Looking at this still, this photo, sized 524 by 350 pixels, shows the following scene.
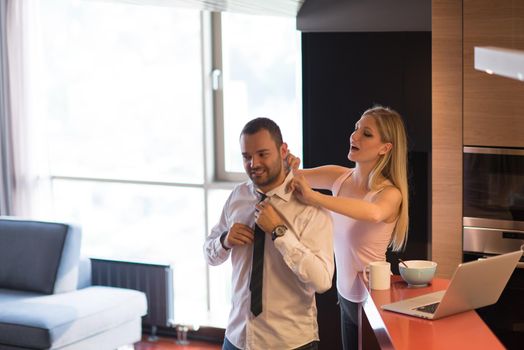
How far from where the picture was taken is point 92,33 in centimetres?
636

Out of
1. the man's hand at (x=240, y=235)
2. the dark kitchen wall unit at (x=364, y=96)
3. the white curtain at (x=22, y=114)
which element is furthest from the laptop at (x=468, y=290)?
the white curtain at (x=22, y=114)

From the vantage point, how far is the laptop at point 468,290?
2916 millimetres

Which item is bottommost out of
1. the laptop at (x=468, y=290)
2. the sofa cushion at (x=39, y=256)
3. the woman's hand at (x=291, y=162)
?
the sofa cushion at (x=39, y=256)

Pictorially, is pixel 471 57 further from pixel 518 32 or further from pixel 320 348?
pixel 320 348

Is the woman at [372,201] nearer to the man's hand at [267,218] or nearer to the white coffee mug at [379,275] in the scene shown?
the white coffee mug at [379,275]

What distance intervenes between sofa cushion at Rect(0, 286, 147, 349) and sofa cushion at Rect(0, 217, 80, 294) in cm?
11

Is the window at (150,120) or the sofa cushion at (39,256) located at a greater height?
the window at (150,120)

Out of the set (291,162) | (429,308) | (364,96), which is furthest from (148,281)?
(429,308)

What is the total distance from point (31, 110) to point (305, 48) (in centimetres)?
240

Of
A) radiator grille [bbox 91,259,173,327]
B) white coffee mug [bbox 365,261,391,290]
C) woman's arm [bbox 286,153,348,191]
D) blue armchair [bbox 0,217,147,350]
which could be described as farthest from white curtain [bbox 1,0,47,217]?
white coffee mug [bbox 365,261,391,290]

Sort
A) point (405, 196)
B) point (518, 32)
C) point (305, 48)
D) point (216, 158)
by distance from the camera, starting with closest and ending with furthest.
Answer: point (405, 196) → point (518, 32) → point (305, 48) → point (216, 158)

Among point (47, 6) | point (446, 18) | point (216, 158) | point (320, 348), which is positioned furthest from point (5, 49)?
point (446, 18)

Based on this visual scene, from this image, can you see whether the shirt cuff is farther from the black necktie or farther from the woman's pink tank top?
the woman's pink tank top

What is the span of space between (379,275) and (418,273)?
5.8 inches
